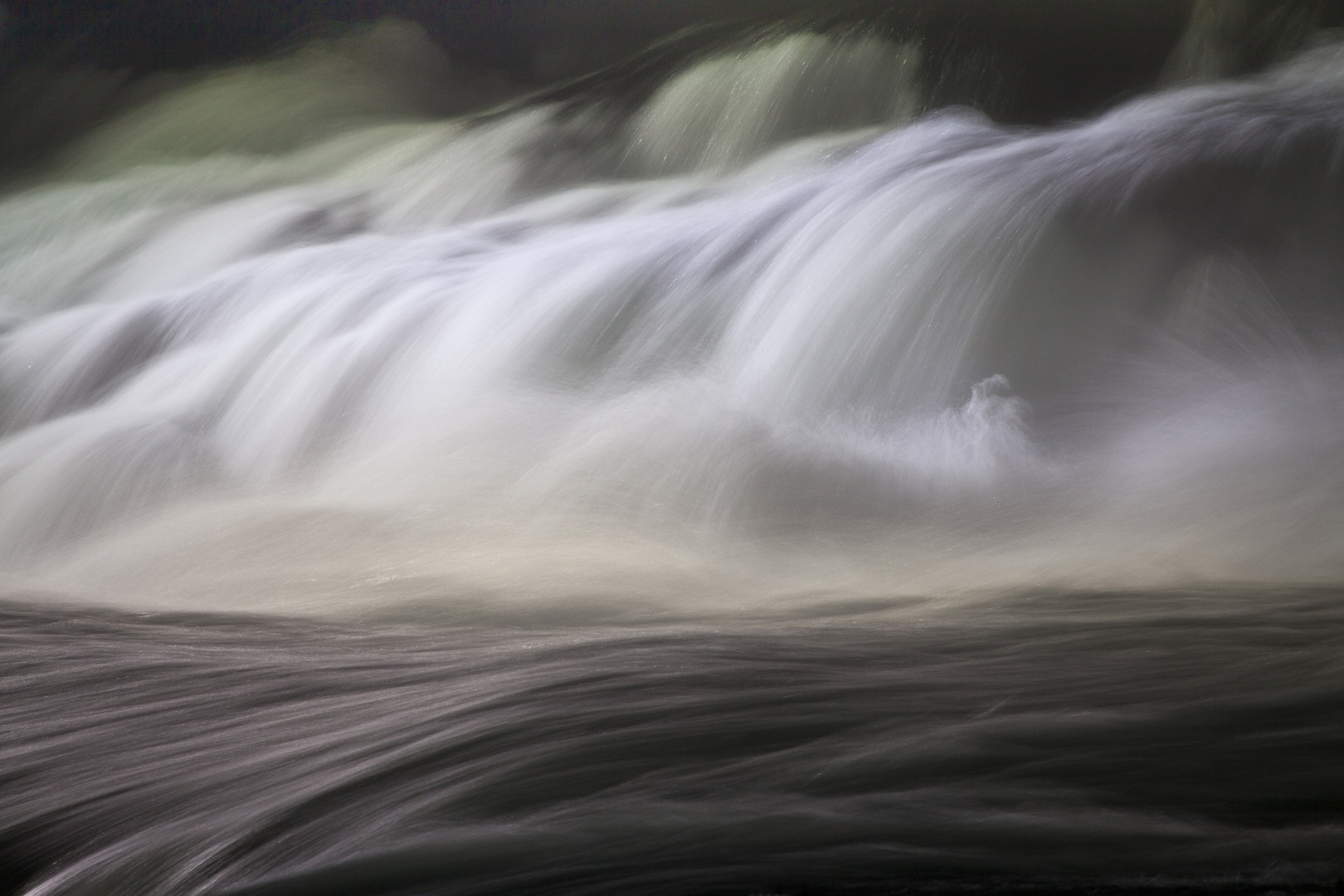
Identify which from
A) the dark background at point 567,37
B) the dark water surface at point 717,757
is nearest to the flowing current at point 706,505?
the dark water surface at point 717,757

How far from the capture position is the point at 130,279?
3021mm

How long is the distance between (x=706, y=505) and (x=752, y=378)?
34 cm

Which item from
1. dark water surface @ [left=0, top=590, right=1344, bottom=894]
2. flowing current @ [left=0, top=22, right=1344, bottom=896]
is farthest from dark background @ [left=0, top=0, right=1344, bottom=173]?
dark water surface @ [left=0, top=590, right=1344, bottom=894]

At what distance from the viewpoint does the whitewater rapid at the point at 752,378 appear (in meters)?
1.66

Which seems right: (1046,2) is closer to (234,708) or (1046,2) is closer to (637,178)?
(637,178)

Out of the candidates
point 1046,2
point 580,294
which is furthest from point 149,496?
point 1046,2

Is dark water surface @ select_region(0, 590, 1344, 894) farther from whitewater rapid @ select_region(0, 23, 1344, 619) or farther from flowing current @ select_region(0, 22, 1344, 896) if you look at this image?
whitewater rapid @ select_region(0, 23, 1344, 619)

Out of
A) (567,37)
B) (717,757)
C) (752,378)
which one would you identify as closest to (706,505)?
(752,378)

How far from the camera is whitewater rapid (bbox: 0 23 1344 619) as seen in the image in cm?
166

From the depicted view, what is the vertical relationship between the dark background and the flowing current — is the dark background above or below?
above

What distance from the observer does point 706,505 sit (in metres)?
1.80

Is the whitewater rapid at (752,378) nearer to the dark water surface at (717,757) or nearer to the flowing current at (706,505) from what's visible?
the flowing current at (706,505)

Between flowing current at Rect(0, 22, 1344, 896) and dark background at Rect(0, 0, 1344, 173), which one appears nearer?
flowing current at Rect(0, 22, 1344, 896)

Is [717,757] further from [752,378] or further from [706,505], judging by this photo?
[752,378]
